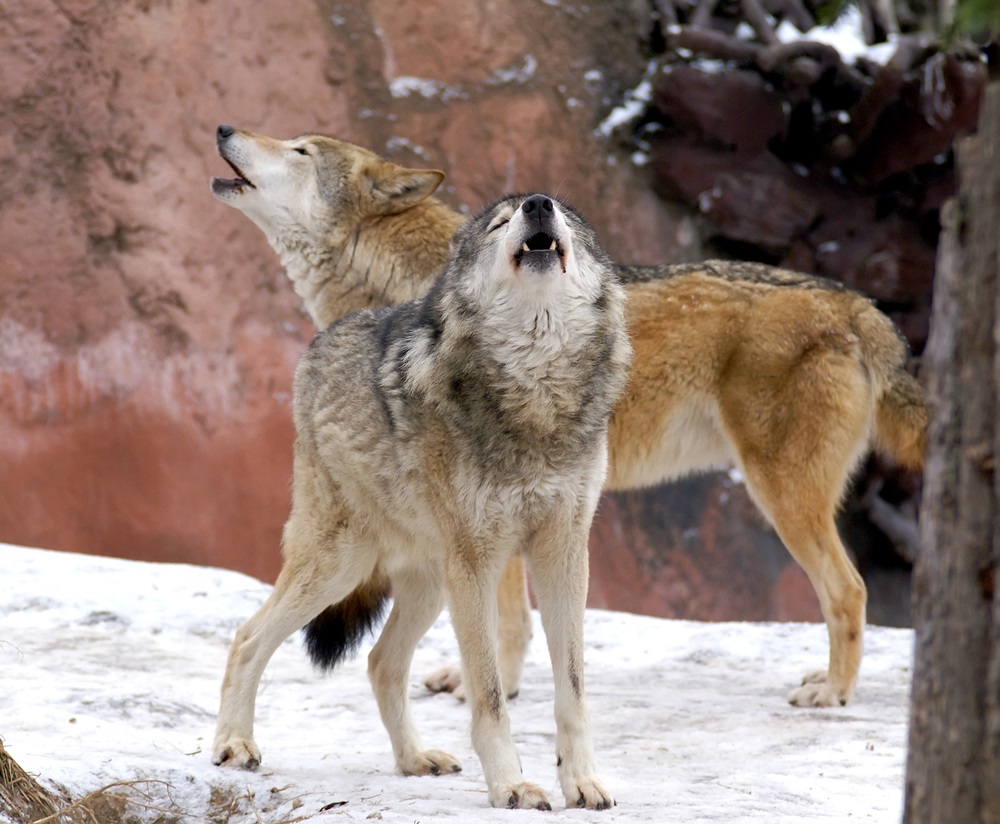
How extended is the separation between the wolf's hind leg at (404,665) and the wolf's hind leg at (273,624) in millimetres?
183

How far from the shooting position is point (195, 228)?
8.90 meters

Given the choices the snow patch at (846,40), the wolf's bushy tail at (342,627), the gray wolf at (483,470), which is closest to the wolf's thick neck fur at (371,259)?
the gray wolf at (483,470)

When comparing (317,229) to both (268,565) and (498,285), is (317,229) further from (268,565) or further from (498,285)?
(268,565)

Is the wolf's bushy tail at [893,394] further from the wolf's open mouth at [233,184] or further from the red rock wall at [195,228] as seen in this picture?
the red rock wall at [195,228]

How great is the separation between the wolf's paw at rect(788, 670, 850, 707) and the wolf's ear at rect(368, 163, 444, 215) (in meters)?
2.68

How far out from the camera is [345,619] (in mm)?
4012

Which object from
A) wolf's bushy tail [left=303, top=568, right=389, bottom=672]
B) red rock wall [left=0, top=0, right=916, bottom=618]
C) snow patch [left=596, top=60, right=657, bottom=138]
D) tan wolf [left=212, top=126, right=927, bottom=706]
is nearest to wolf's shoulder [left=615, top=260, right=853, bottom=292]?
tan wolf [left=212, top=126, right=927, bottom=706]

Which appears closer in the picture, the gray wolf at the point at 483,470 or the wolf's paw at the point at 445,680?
the gray wolf at the point at 483,470

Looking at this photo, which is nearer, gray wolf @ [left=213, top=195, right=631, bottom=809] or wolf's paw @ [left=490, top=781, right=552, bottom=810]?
wolf's paw @ [left=490, top=781, right=552, bottom=810]

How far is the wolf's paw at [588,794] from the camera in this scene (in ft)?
10.3

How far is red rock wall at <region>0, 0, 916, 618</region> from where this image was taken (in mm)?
8359

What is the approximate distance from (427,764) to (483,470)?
1.05 meters

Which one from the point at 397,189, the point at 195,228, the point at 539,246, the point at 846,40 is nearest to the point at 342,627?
the point at 539,246

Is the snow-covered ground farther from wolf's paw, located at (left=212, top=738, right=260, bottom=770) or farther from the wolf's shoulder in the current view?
the wolf's shoulder
